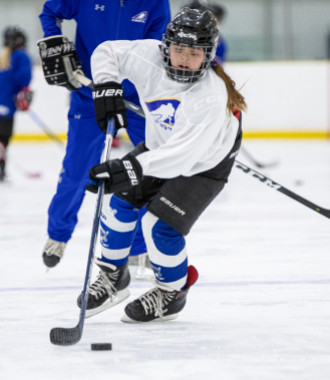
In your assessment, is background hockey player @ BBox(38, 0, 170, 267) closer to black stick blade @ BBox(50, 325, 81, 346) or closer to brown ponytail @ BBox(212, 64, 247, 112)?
brown ponytail @ BBox(212, 64, 247, 112)

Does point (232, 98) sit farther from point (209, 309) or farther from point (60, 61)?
point (60, 61)

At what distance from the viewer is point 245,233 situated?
11.3 ft

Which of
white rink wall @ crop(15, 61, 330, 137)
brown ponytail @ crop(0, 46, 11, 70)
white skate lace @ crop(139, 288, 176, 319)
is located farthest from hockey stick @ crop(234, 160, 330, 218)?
white rink wall @ crop(15, 61, 330, 137)

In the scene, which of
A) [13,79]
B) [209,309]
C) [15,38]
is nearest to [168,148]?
[209,309]

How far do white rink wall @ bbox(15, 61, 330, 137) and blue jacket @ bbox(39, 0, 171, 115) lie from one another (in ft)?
20.6

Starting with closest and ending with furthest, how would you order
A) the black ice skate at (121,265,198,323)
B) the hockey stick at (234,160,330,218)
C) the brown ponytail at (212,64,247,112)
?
the brown ponytail at (212,64,247,112), the black ice skate at (121,265,198,323), the hockey stick at (234,160,330,218)

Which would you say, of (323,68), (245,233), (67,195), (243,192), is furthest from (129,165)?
(323,68)

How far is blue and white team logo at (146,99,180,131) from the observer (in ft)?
6.50

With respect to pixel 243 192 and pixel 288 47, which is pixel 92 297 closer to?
pixel 243 192

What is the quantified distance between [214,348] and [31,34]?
7836 mm

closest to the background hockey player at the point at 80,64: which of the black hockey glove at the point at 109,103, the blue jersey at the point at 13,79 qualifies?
the black hockey glove at the point at 109,103

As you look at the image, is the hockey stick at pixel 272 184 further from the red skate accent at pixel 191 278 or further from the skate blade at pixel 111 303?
the skate blade at pixel 111 303

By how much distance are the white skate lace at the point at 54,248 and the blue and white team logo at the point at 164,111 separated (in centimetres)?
80

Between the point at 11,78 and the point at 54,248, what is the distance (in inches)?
132
